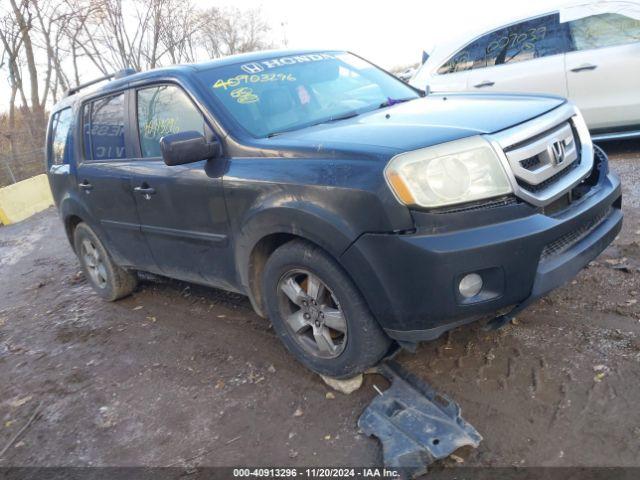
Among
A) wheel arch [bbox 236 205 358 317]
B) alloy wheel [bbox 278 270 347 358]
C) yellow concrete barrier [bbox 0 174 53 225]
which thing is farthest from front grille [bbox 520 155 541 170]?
yellow concrete barrier [bbox 0 174 53 225]

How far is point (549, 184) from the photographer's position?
107 inches

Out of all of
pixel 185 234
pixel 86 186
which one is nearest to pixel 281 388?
pixel 185 234

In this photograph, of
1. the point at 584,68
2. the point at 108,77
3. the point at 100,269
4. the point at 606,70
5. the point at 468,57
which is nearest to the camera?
the point at 108,77

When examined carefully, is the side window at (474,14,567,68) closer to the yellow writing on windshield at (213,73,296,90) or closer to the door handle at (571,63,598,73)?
the door handle at (571,63,598,73)

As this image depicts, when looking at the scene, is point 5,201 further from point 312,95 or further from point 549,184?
point 549,184

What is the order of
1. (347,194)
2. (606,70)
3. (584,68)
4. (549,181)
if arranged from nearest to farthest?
1. (347,194)
2. (549,181)
3. (606,70)
4. (584,68)

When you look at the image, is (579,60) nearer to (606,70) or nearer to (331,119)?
(606,70)

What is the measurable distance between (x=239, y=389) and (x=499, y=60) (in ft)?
17.7

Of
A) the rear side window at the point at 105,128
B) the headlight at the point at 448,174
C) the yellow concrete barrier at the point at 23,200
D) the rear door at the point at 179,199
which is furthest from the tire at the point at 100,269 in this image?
the yellow concrete barrier at the point at 23,200

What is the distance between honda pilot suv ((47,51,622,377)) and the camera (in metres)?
2.47

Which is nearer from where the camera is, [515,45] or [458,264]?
[458,264]

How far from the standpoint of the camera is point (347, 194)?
2580 millimetres

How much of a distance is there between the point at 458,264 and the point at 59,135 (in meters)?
4.21

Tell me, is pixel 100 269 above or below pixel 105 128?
below
